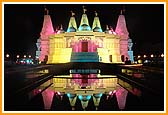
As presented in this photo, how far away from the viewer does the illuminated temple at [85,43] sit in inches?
370

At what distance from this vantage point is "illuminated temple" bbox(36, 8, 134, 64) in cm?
939

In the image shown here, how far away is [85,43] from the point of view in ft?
34.0

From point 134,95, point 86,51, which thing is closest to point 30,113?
point 134,95

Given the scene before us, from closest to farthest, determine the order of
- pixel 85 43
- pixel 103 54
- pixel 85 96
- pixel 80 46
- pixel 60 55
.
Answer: pixel 85 96
pixel 103 54
pixel 60 55
pixel 80 46
pixel 85 43

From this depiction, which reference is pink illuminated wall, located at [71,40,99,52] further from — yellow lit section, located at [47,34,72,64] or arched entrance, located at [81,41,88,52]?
yellow lit section, located at [47,34,72,64]

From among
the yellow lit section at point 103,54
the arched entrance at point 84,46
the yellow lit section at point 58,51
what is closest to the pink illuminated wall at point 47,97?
the yellow lit section at point 58,51

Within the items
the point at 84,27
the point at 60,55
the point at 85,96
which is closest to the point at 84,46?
the point at 60,55

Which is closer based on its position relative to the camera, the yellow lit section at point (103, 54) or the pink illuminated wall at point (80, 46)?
the yellow lit section at point (103, 54)

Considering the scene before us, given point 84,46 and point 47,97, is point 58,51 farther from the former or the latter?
point 47,97

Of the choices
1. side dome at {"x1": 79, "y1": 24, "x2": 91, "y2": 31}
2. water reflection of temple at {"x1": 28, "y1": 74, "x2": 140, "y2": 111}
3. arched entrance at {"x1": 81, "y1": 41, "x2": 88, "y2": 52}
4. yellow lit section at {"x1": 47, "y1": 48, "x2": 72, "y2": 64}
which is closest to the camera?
water reflection of temple at {"x1": 28, "y1": 74, "x2": 140, "y2": 111}

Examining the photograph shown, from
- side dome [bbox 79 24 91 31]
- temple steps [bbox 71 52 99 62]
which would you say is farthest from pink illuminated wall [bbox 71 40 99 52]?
side dome [bbox 79 24 91 31]

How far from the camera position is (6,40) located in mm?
4727

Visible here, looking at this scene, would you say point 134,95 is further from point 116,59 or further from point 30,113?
point 116,59

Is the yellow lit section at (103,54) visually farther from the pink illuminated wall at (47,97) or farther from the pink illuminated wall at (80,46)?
the pink illuminated wall at (47,97)
